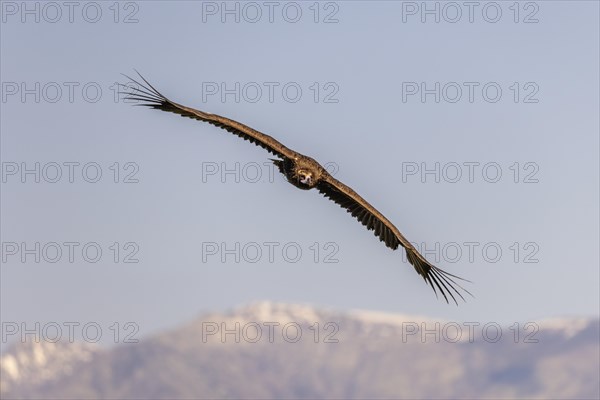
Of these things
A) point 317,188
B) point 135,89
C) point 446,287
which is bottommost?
point 446,287

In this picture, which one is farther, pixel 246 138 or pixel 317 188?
pixel 317 188

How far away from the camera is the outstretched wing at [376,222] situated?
44500 millimetres

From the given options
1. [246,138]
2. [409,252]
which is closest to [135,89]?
[246,138]

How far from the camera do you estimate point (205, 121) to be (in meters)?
42.0

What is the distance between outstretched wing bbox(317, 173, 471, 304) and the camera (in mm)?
44500

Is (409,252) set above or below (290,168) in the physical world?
below

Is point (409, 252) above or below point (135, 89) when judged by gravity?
below

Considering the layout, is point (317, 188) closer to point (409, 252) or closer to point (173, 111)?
point (409, 252)

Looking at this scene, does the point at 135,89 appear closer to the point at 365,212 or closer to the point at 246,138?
the point at 246,138

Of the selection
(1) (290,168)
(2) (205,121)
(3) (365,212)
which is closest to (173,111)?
(2) (205,121)

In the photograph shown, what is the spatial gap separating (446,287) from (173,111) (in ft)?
35.7

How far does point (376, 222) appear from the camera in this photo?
46.4 metres

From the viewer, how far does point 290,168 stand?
43.6m

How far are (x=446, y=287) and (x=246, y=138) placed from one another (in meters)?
8.30
